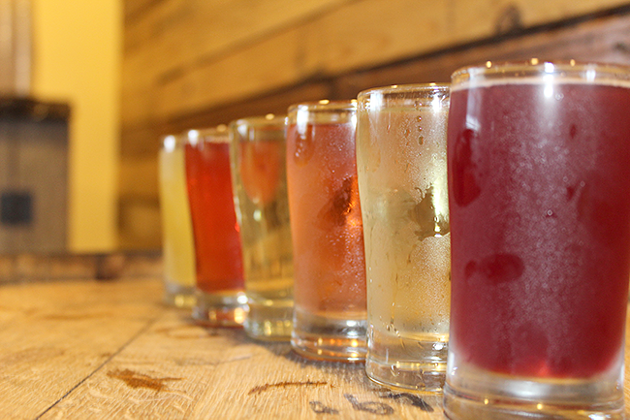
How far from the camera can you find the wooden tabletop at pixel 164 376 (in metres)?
0.51

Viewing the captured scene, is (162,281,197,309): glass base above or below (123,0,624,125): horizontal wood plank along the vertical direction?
below

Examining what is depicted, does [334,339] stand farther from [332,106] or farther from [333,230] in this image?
[332,106]

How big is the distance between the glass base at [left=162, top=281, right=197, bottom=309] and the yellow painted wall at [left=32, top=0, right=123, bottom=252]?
3280 millimetres

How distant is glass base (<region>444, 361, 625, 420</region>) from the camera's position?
0.45 meters

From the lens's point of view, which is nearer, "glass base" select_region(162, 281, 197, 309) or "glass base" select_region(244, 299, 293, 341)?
"glass base" select_region(244, 299, 293, 341)

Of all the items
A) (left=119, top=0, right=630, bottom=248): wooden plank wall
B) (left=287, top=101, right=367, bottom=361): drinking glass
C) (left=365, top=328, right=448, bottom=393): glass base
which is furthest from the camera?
(left=119, top=0, right=630, bottom=248): wooden plank wall

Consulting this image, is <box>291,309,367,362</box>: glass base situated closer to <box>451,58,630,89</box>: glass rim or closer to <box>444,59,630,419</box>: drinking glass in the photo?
<box>444,59,630,419</box>: drinking glass

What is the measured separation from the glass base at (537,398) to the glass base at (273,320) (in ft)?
1.14

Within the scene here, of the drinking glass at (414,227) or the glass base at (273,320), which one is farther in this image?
the glass base at (273,320)

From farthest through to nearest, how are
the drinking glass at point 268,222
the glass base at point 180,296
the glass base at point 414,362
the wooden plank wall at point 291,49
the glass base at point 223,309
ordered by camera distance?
the wooden plank wall at point 291,49 → the glass base at point 180,296 → the glass base at point 223,309 → the drinking glass at point 268,222 → the glass base at point 414,362

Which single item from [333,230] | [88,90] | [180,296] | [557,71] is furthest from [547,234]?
[88,90]

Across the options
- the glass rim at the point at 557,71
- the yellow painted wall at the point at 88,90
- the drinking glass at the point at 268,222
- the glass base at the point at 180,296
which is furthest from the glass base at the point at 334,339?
the yellow painted wall at the point at 88,90

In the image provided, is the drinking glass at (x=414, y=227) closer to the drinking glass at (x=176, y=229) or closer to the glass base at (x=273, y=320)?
the glass base at (x=273, y=320)

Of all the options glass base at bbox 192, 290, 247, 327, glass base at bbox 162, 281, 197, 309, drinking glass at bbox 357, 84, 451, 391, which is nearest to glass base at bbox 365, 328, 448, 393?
drinking glass at bbox 357, 84, 451, 391
